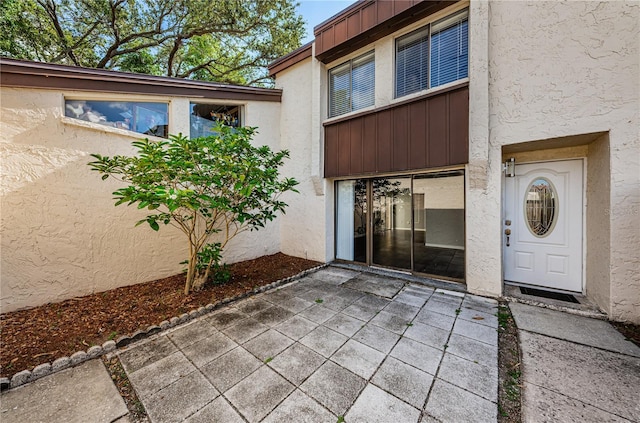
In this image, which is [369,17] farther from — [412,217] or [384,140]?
[412,217]

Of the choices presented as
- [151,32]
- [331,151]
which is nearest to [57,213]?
[331,151]

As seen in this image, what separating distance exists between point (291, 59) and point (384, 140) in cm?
395

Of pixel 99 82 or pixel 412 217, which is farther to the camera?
pixel 412 217

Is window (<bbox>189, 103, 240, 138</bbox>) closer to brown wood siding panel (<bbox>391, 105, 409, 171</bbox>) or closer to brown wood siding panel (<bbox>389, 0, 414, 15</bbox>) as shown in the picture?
brown wood siding panel (<bbox>391, 105, 409, 171</bbox>)

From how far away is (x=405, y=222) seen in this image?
5312 mm

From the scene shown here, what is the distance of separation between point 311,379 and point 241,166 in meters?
3.09

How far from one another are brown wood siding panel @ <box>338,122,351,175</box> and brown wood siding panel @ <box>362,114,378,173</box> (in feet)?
1.37

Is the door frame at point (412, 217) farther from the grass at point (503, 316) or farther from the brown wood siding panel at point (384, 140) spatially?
the grass at point (503, 316)

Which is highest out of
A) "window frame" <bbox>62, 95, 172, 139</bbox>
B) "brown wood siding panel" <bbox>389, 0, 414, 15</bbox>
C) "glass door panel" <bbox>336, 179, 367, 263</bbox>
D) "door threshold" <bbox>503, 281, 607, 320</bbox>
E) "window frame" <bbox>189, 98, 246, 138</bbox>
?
"brown wood siding panel" <bbox>389, 0, 414, 15</bbox>

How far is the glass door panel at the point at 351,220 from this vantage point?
5.99 meters

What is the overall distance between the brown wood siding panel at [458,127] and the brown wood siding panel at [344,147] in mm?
2264

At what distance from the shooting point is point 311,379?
2250mm

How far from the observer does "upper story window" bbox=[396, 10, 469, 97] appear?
434 centimetres

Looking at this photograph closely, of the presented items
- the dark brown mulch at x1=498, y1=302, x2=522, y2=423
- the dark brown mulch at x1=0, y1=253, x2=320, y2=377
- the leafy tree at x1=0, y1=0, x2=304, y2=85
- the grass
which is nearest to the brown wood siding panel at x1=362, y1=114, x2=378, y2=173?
the dark brown mulch at x1=0, y1=253, x2=320, y2=377
